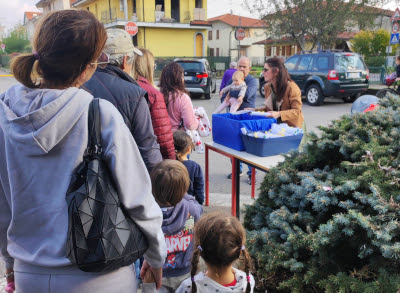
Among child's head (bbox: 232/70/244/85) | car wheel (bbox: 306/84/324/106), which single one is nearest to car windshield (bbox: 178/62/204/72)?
car wheel (bbox: 306/84/324/106)

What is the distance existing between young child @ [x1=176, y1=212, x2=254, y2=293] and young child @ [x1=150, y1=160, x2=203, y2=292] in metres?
0.53

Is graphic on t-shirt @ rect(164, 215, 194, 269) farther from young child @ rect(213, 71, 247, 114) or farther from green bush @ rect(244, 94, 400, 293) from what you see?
young child @ rect(213, 71, 247, 114)

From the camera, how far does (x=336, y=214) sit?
1.92 meters

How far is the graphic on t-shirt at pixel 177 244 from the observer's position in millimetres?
2270

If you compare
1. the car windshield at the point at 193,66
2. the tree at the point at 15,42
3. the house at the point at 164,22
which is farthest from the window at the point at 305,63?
the tree at the point at 15,42

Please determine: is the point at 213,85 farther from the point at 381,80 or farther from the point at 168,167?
the point at 168,167

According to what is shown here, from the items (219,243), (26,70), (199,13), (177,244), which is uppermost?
(199,13)

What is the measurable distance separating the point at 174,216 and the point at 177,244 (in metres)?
0.18

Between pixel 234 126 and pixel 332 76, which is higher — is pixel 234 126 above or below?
below

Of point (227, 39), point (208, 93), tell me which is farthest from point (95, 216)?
point (227, 39)

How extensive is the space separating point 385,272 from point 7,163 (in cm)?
169

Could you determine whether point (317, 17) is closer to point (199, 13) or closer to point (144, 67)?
point (199, 13)

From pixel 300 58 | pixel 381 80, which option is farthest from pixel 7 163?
pixel 381 80

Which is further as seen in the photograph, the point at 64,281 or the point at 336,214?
the point at 336,214
